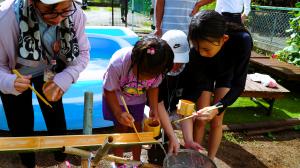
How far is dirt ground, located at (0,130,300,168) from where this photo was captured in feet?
10.5

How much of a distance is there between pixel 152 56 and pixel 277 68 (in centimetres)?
447

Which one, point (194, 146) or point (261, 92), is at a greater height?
point (194, 146)

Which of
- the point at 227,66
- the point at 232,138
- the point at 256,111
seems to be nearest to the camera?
the point at 227,66

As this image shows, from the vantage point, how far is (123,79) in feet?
7.82

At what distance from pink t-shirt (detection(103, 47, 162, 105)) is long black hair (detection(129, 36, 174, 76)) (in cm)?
24

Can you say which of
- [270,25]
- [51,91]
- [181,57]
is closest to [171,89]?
[181,57]

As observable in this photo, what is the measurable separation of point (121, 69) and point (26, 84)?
29.1 inches

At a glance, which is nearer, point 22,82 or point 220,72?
A: point 22,82

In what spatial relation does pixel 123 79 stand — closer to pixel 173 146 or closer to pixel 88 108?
pixel 88 108

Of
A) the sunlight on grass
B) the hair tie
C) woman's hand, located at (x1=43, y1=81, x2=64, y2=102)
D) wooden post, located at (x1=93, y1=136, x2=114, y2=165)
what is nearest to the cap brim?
the hair tie

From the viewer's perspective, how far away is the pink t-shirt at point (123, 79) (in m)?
2.32

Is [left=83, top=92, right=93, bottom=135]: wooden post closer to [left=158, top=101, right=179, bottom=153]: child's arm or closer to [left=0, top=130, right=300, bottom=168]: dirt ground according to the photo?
[left=158, top=101, right=179, bottom=153]: child's arm

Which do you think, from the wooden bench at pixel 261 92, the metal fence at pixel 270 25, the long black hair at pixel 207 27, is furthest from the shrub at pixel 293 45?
the long black hair at pixel 207 27

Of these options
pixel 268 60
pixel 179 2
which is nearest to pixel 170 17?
pixel 179 2
